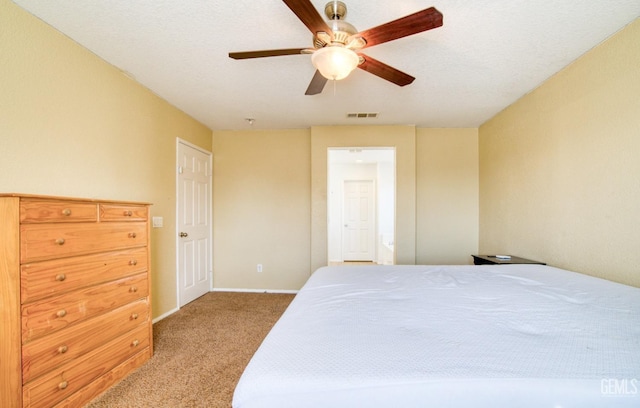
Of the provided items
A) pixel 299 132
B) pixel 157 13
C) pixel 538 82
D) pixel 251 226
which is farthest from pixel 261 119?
pixel 538 82

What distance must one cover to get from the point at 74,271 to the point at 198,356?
44.3 inches

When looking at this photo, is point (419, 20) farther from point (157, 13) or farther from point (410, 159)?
point (410, 159)

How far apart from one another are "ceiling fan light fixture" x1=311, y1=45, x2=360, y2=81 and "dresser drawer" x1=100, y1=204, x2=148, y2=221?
5.24 ft

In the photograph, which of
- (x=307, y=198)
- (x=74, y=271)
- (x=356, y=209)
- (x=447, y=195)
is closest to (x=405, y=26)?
(x=74, y=271)

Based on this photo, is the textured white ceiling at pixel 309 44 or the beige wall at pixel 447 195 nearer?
the textured white ceiling at pixel 309 44

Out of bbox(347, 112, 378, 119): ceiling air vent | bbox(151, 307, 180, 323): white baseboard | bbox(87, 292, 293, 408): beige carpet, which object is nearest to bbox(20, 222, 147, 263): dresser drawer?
bbox(87, 292, 293, 408): beige carpet

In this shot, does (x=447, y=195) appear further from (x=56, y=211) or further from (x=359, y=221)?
(x=56, y=211)

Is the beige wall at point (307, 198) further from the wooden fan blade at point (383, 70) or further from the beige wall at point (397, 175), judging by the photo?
the wooden fan blade at point (383, 70)

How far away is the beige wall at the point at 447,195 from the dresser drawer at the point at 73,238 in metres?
3.41

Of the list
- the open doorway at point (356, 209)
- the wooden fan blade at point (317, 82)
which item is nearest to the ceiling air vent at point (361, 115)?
the wooden fan blade at point (317, 82)

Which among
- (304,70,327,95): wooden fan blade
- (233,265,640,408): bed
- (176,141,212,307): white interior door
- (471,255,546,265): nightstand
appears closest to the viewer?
(233,265,640,408): bed

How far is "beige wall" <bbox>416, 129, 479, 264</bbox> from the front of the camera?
3.79 meters

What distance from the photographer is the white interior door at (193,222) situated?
3.27 metres

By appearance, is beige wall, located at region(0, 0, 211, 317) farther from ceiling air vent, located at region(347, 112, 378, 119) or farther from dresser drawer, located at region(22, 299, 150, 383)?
ceiling air vent, located at region(347, 112, 378, 119)
